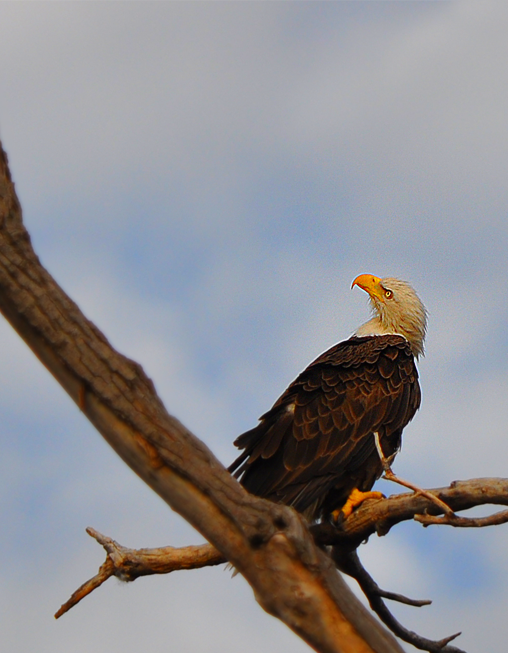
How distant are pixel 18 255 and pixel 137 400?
2.68 ft

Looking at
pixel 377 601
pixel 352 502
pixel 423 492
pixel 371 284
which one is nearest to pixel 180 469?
pixel 423 492

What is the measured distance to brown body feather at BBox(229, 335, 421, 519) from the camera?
6.25 metres

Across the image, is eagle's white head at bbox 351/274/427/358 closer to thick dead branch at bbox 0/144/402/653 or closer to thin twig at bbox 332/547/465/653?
thin twig at bbox 332/547/465/653

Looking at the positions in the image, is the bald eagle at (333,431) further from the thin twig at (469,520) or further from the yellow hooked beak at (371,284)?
the thin twig at (469,520)

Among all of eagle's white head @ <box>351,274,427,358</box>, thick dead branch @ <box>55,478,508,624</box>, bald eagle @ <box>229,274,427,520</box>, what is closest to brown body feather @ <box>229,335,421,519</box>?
bald eagle @ <box>229,274,427,520</box>

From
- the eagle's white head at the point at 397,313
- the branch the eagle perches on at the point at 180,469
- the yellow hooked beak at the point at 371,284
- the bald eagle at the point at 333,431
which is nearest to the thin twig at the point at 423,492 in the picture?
the branch the eagle perches on at the point at 180,469

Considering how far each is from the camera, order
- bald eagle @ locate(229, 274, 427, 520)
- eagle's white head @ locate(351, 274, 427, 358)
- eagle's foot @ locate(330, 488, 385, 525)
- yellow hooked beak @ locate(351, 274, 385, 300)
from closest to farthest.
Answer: eagle's foot @ locate(330, 488, 385, 525)
bald eagle @ locate(229, 274, 427, 520)
eagle's white head @ locate(351, 274, 427, 358)
yellow hooked beak @ locate(351, 274, 385, 300)

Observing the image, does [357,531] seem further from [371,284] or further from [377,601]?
[371,284]

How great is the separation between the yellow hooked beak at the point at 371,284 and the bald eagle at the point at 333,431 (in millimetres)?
1282

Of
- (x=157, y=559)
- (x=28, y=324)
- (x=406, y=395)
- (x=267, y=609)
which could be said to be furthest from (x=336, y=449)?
(x=28, y=324)

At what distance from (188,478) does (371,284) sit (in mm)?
5367

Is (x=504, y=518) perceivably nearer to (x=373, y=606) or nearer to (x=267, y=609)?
(x=267, y=609)

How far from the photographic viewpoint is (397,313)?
8320 millimetres

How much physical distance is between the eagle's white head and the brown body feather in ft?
3.84
